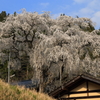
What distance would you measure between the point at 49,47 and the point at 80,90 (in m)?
8.61

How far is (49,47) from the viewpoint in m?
20.8

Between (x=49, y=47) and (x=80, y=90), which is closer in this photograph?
(x=80, y=90)

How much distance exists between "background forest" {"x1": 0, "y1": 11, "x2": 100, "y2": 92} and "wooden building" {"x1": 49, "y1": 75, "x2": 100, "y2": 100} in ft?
23.2

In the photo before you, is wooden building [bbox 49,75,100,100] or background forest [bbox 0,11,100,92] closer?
wooden building [bbox 49,75,100,100]

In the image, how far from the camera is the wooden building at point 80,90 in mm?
12211

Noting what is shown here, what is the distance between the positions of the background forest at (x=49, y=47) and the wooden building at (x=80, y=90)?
7057 millimetres

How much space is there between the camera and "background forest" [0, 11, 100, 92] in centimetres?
2059

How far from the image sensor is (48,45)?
20812 mm

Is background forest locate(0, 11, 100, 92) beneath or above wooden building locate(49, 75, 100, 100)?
above

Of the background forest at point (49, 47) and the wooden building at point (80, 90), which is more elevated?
the background forest at point (49, 47)

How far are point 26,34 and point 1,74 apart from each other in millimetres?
12904

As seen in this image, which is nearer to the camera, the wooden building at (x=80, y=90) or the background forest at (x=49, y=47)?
the wooden building at (x=80, y=90)

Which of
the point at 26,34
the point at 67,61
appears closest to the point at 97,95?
the point at 67,61

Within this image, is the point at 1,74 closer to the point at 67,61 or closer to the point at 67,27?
the point at 67,27
